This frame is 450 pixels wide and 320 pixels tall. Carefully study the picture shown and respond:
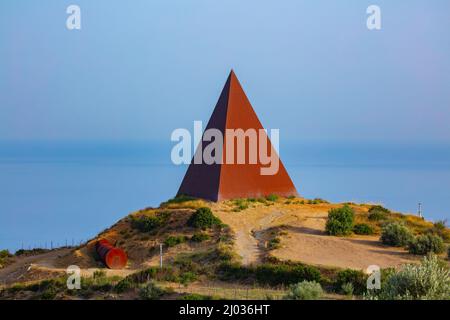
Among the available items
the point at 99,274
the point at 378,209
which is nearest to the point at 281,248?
the point at 99,274

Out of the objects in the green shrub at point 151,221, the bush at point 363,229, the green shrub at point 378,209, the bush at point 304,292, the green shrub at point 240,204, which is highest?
the green shrub at point 240,204

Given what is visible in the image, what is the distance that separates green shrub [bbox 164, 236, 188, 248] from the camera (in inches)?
1125

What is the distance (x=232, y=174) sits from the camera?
3300 cm

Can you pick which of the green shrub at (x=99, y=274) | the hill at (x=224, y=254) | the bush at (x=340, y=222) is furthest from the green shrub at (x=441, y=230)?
the green shrub at (x=99, y=274)

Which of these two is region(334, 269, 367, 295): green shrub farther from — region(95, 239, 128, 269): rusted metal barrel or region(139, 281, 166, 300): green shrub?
region(95, 239, 128, 269): rusted metal barrel

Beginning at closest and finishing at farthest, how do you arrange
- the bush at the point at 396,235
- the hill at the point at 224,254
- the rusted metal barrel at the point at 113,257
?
the hill at the point at 224,254, the bush at the point at 396,235, the rusted metal barrel at the point at 113,257

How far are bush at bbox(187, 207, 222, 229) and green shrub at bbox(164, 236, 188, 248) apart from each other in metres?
1.06

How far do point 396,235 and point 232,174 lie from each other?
9.47 metres

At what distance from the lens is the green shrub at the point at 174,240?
2858cm

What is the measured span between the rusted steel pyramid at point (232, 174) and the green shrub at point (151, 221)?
2740mm

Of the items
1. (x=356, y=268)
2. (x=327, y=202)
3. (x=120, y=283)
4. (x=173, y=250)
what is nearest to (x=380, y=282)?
(x=356, y=268)

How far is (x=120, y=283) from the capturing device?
22.2m

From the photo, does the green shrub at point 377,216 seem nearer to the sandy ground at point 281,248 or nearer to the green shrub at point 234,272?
the sandy ground at point 281,248
